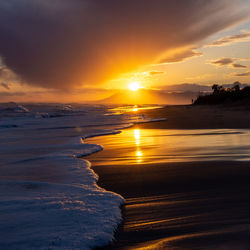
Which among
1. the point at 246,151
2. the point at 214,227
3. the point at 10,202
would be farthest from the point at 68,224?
the point at 246,151

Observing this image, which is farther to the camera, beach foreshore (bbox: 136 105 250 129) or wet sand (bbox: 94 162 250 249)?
beach foreshore (bbox: 136 105 250 129)

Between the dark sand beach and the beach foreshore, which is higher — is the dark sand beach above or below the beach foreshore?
below

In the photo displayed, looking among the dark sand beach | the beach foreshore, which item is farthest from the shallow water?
the beach foreshore

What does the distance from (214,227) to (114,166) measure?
9.62 ft

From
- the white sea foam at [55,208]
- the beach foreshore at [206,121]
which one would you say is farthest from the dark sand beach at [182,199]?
the beach foreshore at [206,121]

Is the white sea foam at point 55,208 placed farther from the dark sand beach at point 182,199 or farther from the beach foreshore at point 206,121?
the beach foreshore at point 206,121

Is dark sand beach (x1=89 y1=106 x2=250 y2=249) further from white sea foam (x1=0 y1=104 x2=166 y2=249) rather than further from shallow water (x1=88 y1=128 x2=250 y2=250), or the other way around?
white sea foam (x1=0 y1=104 x2=166 y2=249)

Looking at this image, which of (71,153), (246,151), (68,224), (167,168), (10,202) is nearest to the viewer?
(68,224)

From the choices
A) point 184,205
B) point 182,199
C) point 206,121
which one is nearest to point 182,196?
point 182,199

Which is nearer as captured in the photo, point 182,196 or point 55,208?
point 55,208

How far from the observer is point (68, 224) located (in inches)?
103

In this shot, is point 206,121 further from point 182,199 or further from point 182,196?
point 182,199

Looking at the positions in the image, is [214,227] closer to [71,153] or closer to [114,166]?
[114,166]

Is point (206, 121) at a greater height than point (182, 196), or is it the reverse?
point (206, 121)
